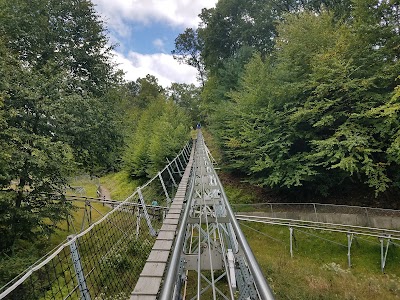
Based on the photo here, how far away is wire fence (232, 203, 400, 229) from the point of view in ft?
28.3

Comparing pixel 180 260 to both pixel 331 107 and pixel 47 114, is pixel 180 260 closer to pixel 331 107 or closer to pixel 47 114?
pixel 47 114

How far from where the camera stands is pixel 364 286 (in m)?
6.54

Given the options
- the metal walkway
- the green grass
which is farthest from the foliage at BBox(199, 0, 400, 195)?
the green grass

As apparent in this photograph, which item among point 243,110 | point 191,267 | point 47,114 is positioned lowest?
point 191,267

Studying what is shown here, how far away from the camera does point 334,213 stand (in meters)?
9.42

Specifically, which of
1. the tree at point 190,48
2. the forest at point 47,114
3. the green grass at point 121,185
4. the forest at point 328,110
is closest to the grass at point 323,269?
the forest at point 328,110

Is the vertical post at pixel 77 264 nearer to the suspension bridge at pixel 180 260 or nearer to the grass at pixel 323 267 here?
the suspension bridge at pixel 180 260

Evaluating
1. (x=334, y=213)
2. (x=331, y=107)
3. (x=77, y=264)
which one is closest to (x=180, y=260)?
(x=77, y=264)

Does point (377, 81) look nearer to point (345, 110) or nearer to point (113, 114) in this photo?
point (345, 110)

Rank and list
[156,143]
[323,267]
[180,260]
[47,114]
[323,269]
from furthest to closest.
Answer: [156,143], [323,267], [323,269], [47,114], [180,260]

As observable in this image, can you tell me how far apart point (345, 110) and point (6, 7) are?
41.7 ft

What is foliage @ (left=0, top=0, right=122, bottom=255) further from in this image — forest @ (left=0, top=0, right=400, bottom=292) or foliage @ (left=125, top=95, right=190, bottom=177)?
foliage @ (left=125, top=95, right=190, bottom=177)

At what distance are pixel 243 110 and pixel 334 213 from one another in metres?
6.10

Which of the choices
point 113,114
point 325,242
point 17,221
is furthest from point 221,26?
point 17,221
